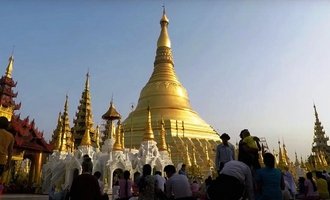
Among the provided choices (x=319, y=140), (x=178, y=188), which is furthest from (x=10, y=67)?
(x=319, y=140)

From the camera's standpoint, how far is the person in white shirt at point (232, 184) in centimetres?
390

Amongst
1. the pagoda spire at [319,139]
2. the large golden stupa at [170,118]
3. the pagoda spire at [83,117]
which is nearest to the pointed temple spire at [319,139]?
the pagoda spire at [319,139]

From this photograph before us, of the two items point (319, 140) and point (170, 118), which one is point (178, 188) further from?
point (319, 140)

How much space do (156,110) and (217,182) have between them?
118 ft

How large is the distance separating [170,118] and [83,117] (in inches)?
463

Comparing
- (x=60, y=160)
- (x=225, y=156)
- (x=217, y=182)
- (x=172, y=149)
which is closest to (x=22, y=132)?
(x=60, y=160)

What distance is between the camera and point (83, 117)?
4122 centimetres

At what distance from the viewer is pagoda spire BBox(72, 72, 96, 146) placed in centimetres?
4006

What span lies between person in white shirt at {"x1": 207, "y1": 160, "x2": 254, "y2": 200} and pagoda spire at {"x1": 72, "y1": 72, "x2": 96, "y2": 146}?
120 feet

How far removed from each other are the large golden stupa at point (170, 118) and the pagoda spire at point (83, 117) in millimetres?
4764

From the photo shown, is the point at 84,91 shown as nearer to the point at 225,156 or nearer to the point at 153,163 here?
the point at 153,163

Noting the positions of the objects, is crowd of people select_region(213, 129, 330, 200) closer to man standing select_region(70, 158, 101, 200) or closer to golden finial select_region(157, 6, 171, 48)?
man standing select_region(70, 158, 101, 200)

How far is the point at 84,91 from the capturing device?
43.1 meters

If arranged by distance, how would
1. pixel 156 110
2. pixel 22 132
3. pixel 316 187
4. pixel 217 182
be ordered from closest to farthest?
pixel 217 182 → pixel 316 187 → pixel 22 132 → pixel 156 110
